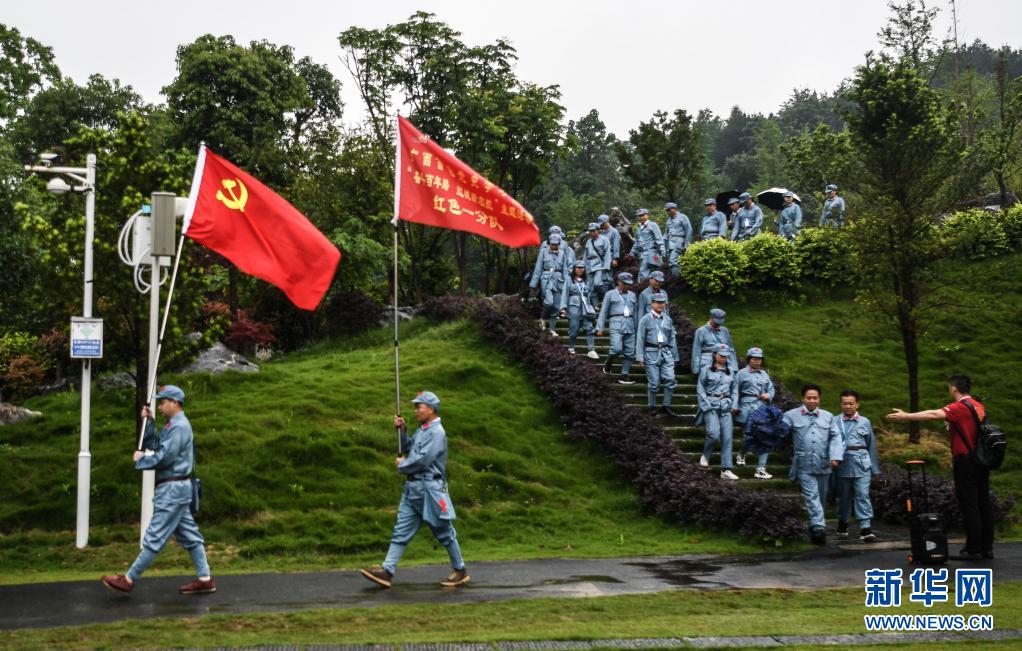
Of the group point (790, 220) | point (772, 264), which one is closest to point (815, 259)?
point (772, 264)

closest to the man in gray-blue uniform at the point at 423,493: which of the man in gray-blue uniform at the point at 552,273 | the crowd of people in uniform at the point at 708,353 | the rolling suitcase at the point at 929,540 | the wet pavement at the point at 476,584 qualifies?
the wet pavement at the point at 476,584

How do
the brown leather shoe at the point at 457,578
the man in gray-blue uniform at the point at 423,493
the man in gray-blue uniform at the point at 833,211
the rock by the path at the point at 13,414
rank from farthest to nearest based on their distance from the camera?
the man in gray-blue uniform at the point at 833,211 < the rock by the path at the point at 13,414 < the brown leather shoe at the point at 457,578 < the man in gray-blue uniform at the point at 423,493

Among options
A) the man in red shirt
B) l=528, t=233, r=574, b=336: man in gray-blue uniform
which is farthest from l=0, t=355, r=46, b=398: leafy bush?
the man in red shirt

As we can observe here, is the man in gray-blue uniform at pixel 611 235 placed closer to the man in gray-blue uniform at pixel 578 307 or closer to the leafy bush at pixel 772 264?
the man in gray-blue uniform at pixel 578 307

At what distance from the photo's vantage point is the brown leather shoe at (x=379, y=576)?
1098 centimetres

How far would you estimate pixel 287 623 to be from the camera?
918cm

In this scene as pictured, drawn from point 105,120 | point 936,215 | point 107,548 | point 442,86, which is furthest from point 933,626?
point 105,120

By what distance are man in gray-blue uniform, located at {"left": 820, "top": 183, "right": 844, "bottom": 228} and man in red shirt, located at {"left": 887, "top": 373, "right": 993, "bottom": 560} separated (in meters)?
8.03

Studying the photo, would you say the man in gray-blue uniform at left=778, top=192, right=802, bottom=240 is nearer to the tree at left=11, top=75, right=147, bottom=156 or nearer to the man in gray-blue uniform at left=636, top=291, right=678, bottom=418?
the man in gray-blue uniform at left=636, top=291, right=678, bottom=418

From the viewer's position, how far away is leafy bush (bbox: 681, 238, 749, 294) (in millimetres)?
26859

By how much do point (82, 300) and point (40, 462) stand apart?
2.62 meters

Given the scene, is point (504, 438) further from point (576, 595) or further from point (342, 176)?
point (342, 176)

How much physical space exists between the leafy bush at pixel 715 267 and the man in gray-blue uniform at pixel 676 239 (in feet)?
0.84

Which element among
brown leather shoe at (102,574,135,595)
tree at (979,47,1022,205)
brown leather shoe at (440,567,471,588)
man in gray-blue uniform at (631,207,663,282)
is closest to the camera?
brown leather shoe at (102,574,135,595)
